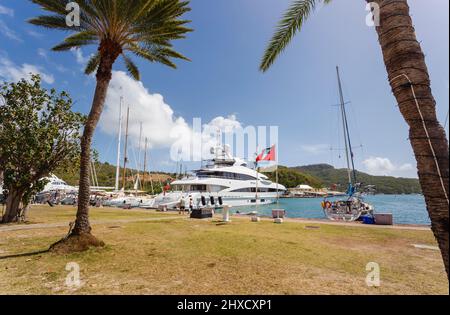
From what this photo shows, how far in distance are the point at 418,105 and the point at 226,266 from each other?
521 cm

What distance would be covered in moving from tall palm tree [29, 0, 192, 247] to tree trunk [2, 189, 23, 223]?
957cm

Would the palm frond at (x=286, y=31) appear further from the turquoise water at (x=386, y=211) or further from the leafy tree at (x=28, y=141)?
the turquoise water at (x=386, y=211)

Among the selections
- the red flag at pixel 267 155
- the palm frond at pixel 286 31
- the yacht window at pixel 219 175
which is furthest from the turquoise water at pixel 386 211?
the palm frond at pixel 286 31

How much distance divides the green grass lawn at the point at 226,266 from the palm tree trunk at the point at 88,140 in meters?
1.15

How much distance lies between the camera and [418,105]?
304cm

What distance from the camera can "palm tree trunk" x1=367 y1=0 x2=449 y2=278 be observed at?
2766 millimetres

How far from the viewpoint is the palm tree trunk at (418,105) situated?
2.77 metres

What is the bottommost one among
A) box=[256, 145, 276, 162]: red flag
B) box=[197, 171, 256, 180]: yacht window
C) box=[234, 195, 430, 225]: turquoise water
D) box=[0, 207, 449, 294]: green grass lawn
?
box=[234, 195, 430, 225]: turquoise water

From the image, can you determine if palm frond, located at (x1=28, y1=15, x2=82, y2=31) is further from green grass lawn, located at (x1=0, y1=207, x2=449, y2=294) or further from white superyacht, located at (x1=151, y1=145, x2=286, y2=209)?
white superyacht, located at (x1=151, y1=145, x2=286, y2=209)

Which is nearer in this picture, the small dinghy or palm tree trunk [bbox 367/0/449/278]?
palm tree trunk [bbox 367/0/449/278]

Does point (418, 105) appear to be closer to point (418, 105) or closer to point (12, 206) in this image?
point (418, 105)

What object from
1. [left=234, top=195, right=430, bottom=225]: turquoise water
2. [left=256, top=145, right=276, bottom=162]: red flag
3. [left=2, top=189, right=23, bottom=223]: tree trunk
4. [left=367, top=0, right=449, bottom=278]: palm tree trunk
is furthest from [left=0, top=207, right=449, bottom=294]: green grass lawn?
[left=234, top=195, right=430, bottom=225]: turquoise water
